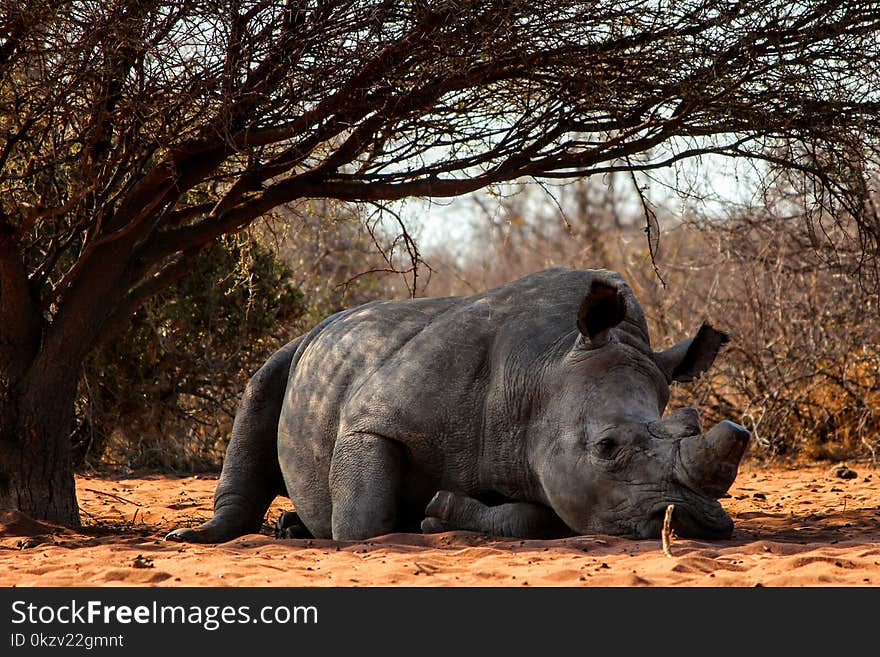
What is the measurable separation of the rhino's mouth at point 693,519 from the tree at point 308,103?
265 centimetres

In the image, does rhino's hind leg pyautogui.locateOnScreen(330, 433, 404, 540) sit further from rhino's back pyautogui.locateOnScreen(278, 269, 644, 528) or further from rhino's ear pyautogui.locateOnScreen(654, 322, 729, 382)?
rhino's ear pyautogui.locateOnScreen(654, 322, 729, 382)

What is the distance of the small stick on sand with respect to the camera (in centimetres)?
461

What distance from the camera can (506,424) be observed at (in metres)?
5.78

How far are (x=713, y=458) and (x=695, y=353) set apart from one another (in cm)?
128

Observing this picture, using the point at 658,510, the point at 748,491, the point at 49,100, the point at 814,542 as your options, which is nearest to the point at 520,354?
the point at 658,510

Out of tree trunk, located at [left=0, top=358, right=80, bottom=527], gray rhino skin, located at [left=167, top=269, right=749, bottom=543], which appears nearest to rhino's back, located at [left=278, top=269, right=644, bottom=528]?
gray rhino skin, located at [left=167, top=269, right=749, bottom=543]

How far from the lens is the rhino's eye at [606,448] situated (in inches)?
206

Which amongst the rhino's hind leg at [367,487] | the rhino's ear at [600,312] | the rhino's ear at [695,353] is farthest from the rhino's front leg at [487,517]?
the rhino's ear at [695,353]

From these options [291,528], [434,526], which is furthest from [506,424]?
[291,528]

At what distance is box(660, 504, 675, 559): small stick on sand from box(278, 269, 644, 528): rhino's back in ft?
3.56

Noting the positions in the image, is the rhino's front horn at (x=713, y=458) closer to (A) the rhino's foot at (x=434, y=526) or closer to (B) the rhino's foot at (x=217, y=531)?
(A) the rhino's foot at (x=434, y=526)

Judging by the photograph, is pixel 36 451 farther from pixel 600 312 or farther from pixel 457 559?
pixel 600 312

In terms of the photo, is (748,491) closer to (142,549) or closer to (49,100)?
(142,549)

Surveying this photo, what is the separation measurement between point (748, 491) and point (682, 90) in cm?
383
